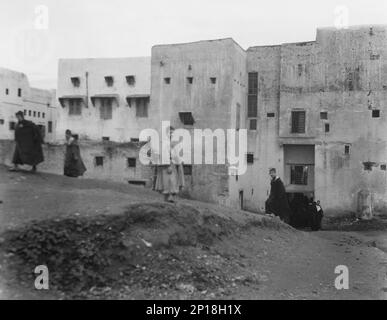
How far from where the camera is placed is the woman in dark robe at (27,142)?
471 inches

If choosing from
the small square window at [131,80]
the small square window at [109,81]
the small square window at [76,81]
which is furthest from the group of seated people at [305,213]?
the small square window at [76,81]

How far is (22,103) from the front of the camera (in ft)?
127

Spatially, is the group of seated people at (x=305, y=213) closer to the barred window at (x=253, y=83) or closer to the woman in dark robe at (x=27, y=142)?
the barred window at (x=253, y=83)

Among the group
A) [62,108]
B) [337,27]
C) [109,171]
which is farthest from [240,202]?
[62,108]

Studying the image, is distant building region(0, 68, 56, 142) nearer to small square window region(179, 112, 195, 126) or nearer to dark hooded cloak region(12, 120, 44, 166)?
small square window region(179, 112, 195, 126)

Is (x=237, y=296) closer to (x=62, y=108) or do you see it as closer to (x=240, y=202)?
(x=240, y=202)

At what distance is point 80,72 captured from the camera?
110ft

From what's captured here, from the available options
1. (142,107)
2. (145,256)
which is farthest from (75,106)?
(145,256)

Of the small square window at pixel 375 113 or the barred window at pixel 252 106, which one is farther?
the barred window at pixel 252 106

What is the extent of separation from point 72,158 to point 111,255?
7.13m

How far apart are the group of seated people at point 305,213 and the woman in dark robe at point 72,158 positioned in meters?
9.86

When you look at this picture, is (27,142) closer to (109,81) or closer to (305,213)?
(305,213)

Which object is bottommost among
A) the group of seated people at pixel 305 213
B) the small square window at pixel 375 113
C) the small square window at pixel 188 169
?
the group of seated people at pixel 305 213

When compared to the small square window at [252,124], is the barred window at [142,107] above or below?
above
